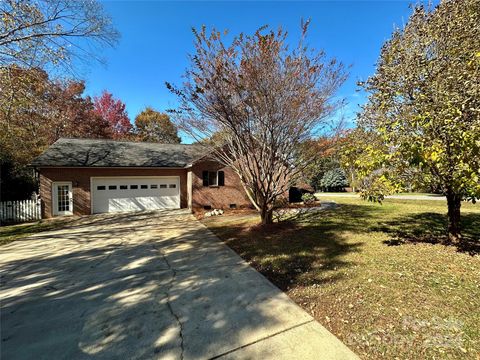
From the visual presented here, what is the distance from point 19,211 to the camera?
11.6m

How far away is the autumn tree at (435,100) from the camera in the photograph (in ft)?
13.5

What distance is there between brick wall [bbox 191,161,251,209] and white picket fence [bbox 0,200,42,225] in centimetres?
824

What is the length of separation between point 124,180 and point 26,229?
505cm

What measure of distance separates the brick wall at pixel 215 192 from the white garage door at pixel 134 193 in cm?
187

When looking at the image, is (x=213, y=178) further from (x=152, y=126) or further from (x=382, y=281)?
(x=152, y=126)

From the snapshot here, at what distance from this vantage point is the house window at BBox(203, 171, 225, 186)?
14188mm

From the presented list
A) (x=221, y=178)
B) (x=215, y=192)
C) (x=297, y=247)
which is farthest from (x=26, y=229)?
(x=297, y=247)

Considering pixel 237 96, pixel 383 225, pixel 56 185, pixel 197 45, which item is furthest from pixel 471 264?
pixel 56 185

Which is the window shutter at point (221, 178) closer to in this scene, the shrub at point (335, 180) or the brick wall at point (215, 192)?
the brick wall at point (215, 192)

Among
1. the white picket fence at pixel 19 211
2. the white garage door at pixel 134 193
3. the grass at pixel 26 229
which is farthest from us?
the white garage door at pixel 134 193

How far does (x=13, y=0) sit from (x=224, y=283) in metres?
10.6

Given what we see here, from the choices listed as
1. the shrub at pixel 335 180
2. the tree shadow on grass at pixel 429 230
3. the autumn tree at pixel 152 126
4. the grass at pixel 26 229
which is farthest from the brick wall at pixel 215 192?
the shrub at pixel 335 180

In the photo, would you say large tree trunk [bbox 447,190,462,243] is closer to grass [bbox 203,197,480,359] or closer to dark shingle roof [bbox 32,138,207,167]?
grass [bbox 203,197,480,359]

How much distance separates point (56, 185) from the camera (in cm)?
1246
